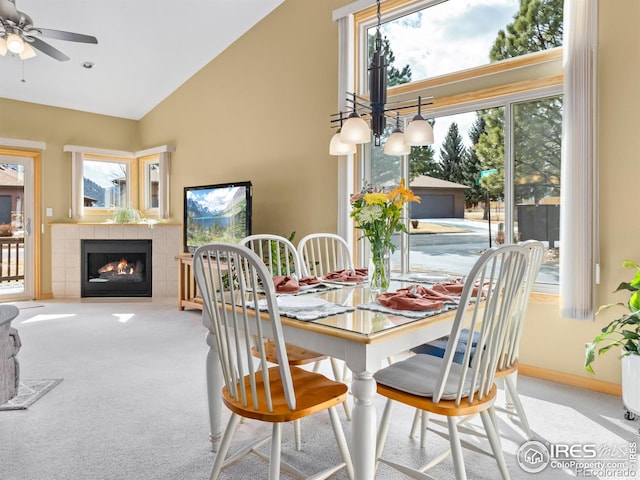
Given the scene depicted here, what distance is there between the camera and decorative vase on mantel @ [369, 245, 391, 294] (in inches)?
88.4

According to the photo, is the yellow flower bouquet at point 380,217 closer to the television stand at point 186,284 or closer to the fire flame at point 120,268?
the television stand at point 186,284

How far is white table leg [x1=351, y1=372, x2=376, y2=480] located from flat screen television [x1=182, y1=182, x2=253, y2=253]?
3.42m

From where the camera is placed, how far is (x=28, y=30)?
3.29 m

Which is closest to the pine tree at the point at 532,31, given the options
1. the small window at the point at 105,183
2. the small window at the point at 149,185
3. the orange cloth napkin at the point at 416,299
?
the orange cloth napkin at the point at 416,299

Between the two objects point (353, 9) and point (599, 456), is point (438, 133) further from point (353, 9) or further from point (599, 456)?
point (599, 456)

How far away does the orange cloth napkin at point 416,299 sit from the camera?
1.82 m

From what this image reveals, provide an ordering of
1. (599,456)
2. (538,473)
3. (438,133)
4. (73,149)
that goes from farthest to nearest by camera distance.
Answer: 1. (73,149)
2. (438,133)
3. (599,456)
4. (538,473)

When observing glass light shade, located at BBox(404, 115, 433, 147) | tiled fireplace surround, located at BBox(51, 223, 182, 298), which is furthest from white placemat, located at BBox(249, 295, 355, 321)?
tiled fireplace surround, located at BBox(51, 223, 182, 298)

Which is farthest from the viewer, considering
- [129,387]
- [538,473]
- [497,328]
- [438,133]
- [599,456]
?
[438,133]

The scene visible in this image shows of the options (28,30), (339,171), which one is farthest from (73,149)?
(339,171)

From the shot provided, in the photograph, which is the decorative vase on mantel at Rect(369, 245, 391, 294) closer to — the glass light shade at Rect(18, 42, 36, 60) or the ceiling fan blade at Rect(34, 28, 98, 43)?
the ceiling fan blade at Rect(34, 28, 98, 43)

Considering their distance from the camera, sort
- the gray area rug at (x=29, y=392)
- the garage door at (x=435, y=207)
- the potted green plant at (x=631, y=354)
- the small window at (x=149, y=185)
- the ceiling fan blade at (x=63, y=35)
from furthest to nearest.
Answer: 1. the small window at (x=149, y=185)
2. the garage door at (x=435, y=207)
3. the ceiling fan blade at (x=63, y=35)
4. the gray area rug at (x=29, y=392)
5. the potted green plant at (x=631, y=354)

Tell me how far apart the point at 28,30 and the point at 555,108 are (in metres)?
3.84

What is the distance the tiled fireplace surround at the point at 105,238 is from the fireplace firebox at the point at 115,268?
0.08m
